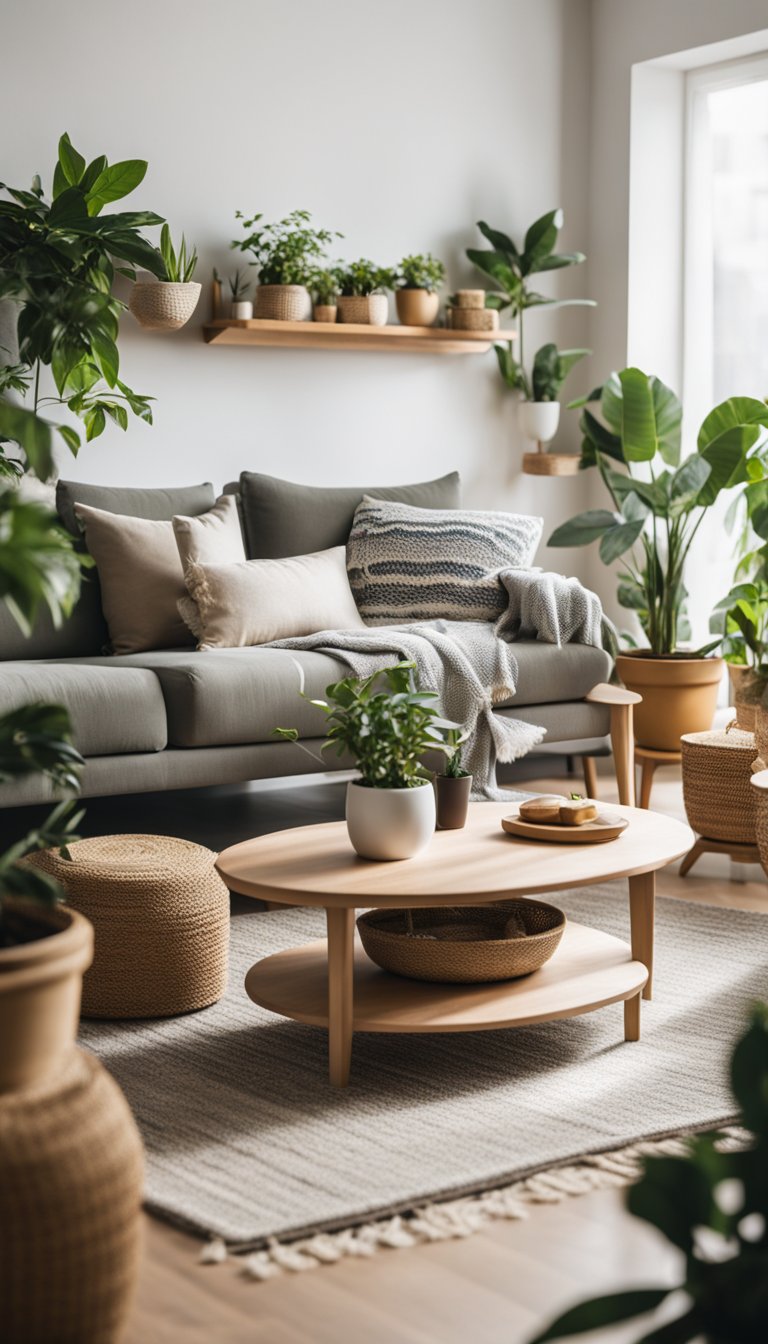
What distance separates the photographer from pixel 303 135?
518 cm

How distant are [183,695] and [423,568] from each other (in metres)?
1.25

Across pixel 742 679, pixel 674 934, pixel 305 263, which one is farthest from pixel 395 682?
pixel 305 263

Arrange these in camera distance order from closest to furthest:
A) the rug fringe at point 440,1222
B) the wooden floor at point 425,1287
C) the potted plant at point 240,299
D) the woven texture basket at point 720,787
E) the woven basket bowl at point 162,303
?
the wooden floor at point 425,1287
the rug fringe at point 440,1222
the woven texture basket at point 720,787
the woven basket bowl at point 162,303
the potted plant at point 240,299

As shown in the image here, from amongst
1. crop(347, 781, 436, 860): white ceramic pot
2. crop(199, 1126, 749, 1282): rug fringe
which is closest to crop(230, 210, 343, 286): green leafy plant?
crop(347, 781, 436, 860): white ceramic pot

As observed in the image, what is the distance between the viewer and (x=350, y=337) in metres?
5.27

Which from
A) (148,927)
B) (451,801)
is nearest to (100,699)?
(148,927)

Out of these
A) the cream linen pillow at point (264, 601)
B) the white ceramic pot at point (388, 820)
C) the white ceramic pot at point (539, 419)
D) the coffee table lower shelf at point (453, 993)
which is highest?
the white ceramic pot at point (539, 419)

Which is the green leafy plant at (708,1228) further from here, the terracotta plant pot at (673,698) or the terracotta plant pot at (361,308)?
the terracotta plant pot at (361,308)

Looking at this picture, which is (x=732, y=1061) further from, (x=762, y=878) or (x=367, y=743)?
(x=762, y=878)

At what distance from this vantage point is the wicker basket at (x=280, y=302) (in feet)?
16.2

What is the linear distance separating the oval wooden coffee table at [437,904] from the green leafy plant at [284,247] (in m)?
2.52

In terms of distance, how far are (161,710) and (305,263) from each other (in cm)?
195

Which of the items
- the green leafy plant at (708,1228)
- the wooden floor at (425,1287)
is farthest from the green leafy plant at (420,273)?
the green leafy plant at (708,1228)

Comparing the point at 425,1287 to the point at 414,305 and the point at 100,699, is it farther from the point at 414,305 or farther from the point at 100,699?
the point at 414,305
